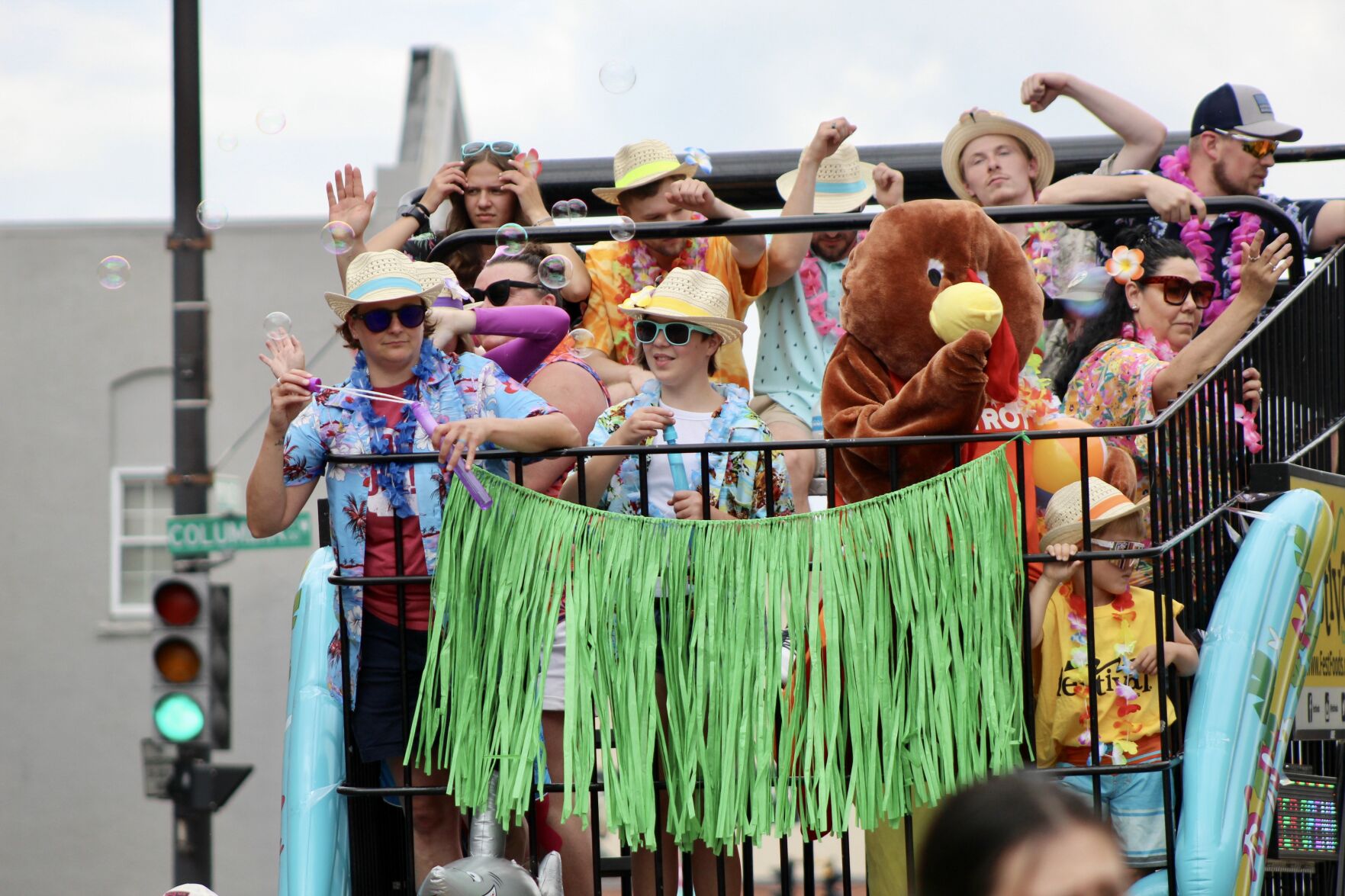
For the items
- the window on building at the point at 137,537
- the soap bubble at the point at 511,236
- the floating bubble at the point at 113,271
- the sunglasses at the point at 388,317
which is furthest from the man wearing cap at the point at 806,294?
the window on building at the point at 137,537

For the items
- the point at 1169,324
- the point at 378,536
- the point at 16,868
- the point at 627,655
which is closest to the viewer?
the point at 627,655

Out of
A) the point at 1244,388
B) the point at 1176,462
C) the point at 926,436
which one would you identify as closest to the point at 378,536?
the point at 926,436

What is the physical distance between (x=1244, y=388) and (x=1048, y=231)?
1.62m

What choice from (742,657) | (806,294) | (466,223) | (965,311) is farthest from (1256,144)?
(742,657)

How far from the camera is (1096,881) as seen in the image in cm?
149

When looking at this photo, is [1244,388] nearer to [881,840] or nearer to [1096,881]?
[881,840]

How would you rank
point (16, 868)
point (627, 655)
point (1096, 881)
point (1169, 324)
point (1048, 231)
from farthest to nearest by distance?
point (16, 868)
point (1048, 231)
point (1169, 324)
point (627, 655)
point (1096, 881)

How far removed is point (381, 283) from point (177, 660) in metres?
4.66

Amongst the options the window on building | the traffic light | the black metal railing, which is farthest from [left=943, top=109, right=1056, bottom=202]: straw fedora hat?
the window on building

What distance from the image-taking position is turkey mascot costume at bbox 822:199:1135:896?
3139 millimetres

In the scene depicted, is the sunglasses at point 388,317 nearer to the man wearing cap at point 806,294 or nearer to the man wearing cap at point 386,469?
the man wearing cap at point 386,469

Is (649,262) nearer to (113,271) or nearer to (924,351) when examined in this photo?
(924,351)

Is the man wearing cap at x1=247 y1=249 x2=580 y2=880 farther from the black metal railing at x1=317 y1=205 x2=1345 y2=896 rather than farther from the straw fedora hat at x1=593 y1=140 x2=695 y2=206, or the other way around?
the straw fedora hat at x1=593 y1=140 x2=695 y2=206

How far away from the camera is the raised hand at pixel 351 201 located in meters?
4.70
